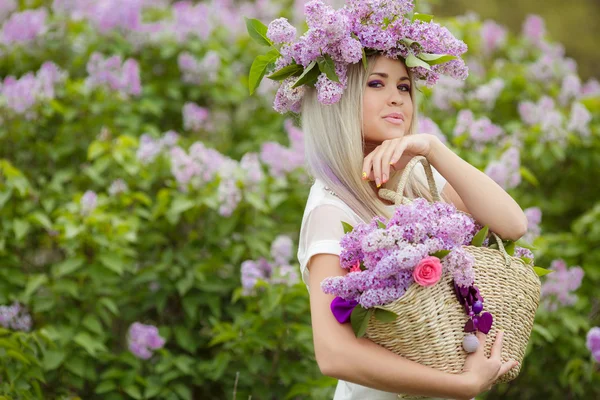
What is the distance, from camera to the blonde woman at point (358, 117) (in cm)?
190

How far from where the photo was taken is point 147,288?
3.72 meters

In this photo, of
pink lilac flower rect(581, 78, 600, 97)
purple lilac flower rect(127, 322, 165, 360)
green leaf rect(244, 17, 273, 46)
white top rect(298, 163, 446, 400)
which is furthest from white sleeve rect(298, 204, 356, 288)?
pink lilac flower rect(581, 78, 600, 97)

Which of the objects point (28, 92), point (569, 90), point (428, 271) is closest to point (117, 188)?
point (28, 92)

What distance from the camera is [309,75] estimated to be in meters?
2.04

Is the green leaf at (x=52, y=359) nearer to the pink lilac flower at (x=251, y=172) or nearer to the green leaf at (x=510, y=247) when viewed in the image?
the pink lilac flower at (x=251, y=172)

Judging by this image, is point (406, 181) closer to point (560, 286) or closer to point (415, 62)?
point (415, 62)

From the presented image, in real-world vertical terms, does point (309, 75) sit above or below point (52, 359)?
above

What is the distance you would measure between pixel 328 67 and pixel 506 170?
1.74m

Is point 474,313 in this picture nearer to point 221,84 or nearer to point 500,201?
point 500,201

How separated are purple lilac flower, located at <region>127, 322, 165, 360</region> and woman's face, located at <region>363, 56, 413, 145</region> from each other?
5.72ft

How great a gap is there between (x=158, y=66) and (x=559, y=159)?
2.56m

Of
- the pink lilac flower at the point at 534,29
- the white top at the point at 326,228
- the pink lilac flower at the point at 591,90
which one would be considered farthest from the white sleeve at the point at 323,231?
the pink lilac flower at the point at 534,29

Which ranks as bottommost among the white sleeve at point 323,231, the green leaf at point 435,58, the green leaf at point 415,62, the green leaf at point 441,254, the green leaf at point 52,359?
the green leaf at point 52,359

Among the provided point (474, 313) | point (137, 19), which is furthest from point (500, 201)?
point (137, 19)
